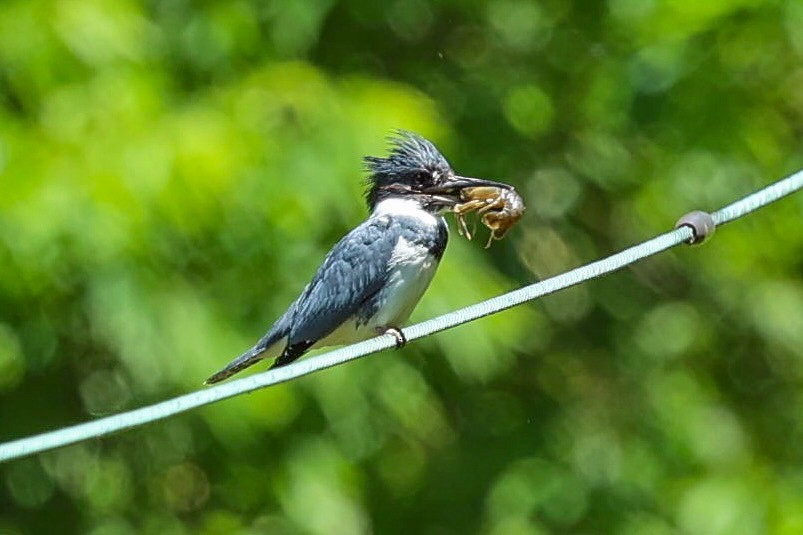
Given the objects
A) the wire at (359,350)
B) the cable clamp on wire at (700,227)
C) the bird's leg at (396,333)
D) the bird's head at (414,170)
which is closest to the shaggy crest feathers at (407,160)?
the bird's head at (414,170)

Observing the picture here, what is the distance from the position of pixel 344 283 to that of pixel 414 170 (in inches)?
14.0

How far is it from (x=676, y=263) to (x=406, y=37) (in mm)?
1135

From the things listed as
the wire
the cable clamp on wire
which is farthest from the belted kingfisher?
the cable clamp on wire

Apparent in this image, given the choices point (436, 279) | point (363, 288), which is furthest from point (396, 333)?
point (436, 279)

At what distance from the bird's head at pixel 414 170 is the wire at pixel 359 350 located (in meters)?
1.08

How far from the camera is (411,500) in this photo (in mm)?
4176

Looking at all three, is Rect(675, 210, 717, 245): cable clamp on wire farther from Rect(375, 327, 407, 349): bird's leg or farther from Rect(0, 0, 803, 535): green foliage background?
Rect(0, 0, 803, 535): green foliage background

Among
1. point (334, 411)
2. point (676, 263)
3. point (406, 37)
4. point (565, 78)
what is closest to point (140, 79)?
point (334, 411)

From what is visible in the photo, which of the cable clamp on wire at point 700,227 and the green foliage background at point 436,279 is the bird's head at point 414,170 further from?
the cable clamp on wire at point 700,227

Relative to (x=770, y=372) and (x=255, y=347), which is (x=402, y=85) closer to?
(x=255, y=347)

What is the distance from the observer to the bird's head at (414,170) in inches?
130

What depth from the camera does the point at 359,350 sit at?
2014 mm

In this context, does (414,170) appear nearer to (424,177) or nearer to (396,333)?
(424,177)

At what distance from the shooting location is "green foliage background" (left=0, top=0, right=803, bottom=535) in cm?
318
